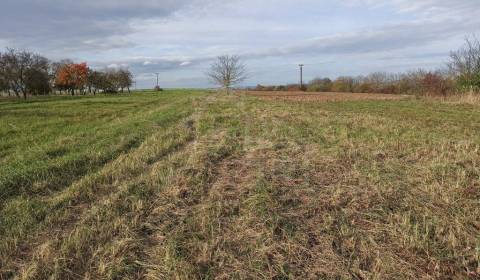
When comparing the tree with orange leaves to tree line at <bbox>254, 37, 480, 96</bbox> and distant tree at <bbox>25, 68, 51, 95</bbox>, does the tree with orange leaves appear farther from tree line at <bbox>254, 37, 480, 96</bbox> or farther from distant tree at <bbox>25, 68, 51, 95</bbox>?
tree line at <bbox>254, 37, 480, 96</bbox>

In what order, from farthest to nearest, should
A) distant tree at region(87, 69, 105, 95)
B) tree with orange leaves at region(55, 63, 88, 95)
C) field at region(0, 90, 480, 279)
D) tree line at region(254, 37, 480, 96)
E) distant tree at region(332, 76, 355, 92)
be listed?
distant tree at region(87, 69, 105, 95), tree with orange leaves at region(55, 63, 88, 95), distant tree at region(332, 76, 355, 92), tree line at region(254, 37, 480, 96), field at region(0, 90, 480, 279)

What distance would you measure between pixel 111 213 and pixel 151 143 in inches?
221

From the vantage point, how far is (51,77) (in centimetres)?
8431

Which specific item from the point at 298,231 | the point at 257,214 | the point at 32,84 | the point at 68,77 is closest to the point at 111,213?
the point at 257,214

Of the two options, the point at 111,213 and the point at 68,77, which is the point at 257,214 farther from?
the point at 68,77

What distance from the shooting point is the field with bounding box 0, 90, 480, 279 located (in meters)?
3.81

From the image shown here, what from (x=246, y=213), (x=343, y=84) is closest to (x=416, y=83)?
(x=343, y=84)

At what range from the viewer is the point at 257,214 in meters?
4.95

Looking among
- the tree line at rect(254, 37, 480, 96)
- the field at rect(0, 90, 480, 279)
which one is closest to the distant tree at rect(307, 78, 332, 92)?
the tree line at rect(254, 37, 480, 96)

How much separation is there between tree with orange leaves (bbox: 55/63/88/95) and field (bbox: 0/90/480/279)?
8390 cm

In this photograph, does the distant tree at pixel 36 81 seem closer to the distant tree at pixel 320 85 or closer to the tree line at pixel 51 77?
the tree line at pixel 51 77

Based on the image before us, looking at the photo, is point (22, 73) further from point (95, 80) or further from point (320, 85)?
A: point (320, 85)

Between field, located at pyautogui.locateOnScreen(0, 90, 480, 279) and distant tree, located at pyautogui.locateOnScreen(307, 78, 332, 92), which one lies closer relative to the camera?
field, located at pyautogui.locateOnScreen(0, 90, 480, 279)

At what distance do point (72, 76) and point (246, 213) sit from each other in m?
90.3
